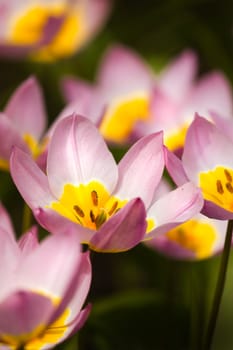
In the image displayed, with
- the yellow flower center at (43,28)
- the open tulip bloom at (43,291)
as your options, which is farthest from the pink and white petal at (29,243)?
the yellow flower center at (43,28)

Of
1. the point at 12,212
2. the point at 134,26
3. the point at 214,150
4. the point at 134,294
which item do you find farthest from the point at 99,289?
the point at 214,150

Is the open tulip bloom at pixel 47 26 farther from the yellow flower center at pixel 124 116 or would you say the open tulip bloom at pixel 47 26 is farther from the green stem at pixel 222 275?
the green stem at pixel 222 275

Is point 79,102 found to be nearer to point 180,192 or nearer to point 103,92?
point 180,192

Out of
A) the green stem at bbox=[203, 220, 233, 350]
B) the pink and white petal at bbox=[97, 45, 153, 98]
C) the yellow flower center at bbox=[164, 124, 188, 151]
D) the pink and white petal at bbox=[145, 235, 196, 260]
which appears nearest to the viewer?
the green stem at bbox=[203, 220, 233, 350]

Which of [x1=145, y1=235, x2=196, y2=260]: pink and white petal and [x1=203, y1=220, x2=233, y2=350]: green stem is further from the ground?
[x1=203, y1=220, x2=233, y2=350]: green stem

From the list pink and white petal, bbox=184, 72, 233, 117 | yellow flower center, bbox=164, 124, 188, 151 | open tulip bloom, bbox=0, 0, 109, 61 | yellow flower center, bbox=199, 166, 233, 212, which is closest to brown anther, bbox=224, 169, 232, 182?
yellow flower center, bbox=199, 166, 233, 212

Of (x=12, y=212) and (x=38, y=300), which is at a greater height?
(x=38, y=300)

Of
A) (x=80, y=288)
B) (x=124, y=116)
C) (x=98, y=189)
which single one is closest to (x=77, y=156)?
(x=98, y=189)

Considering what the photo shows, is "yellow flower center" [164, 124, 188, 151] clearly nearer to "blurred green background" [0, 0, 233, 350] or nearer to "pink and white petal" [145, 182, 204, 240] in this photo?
"blurred green background" [0, 0, 233, 350]
